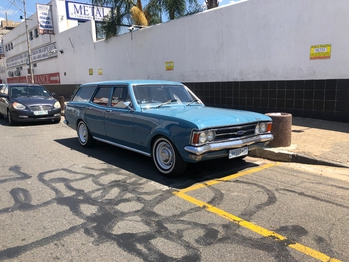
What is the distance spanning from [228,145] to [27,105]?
339 inches

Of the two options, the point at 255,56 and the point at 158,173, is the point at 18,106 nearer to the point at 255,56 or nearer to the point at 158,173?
the point at 158,173

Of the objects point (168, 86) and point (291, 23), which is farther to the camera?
point (291, 23)

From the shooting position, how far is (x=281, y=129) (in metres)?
6.41

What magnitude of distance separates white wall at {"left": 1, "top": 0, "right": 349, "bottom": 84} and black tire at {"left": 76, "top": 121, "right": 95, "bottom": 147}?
19.5 ft

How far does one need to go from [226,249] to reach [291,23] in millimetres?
8146

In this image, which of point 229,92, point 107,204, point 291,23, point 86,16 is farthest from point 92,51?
point 107,204

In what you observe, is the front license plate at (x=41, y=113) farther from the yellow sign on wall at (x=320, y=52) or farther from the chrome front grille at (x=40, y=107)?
the yellow sign on wall at (x=320, y=52)

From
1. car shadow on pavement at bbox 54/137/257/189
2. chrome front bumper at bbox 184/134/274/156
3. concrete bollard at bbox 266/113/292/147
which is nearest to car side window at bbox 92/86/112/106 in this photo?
car shadow on pavement at bbox 54/137/257/189

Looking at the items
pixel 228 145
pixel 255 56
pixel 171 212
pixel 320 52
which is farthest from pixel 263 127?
pixel 255 56

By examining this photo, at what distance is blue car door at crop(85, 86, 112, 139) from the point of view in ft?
21.1

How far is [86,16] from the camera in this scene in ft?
82.7

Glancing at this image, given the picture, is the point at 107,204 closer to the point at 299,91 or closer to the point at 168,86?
the point at 168,86

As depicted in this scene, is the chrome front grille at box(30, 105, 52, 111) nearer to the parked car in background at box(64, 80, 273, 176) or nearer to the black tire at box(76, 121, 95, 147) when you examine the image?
the black tire at box(76, 121, 95, 147)

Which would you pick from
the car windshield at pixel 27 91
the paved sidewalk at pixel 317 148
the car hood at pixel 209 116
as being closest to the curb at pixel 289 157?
the paved sidewalk at pixel 317 148
